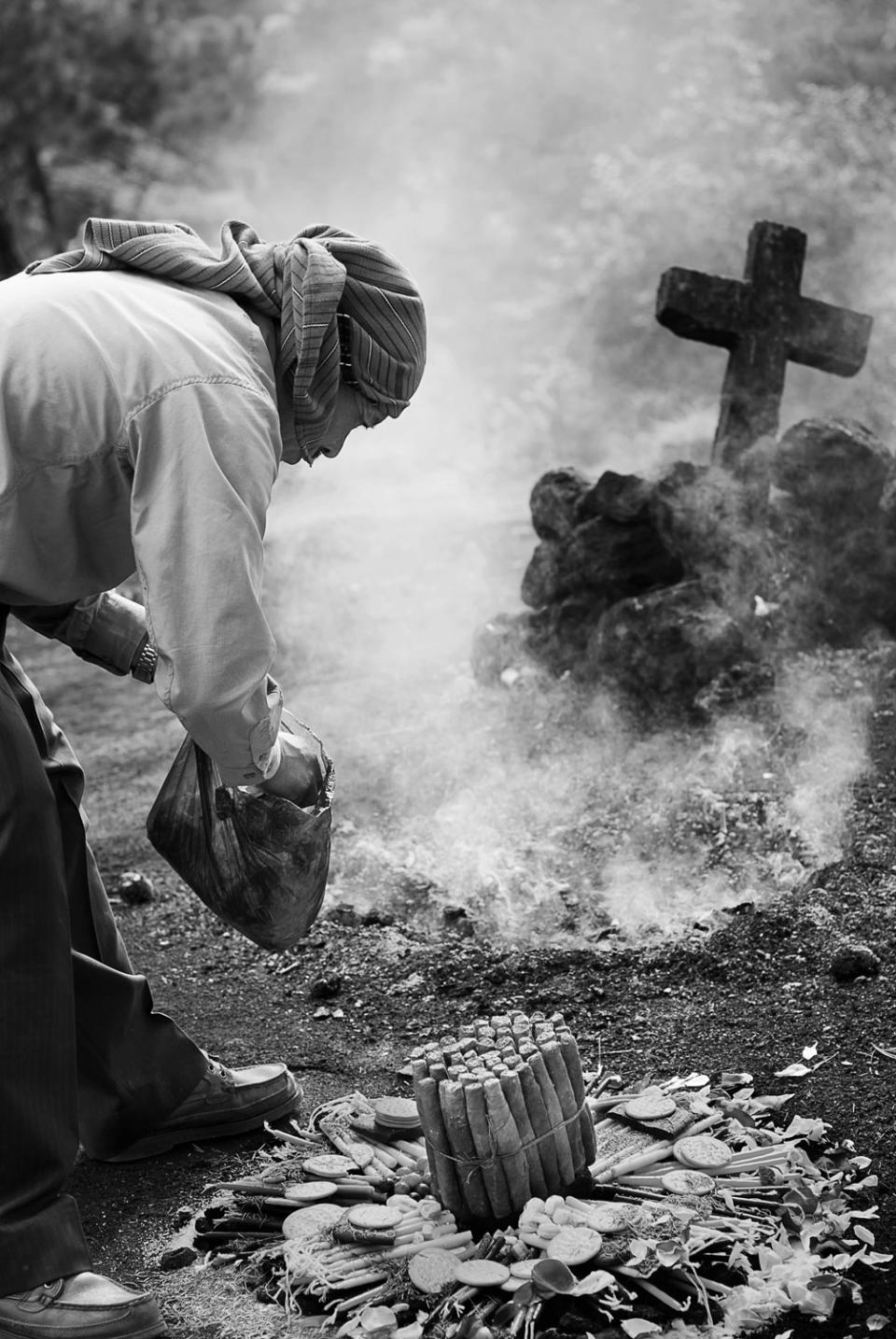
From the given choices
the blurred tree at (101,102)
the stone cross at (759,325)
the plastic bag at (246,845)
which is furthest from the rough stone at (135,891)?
the blurred tree at (101,102)

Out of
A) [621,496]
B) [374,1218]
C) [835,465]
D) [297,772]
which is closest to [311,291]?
[297,772]

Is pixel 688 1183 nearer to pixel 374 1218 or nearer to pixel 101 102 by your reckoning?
pixel 374 1218

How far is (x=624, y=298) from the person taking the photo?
40.6 ft

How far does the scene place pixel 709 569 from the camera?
5.40 m

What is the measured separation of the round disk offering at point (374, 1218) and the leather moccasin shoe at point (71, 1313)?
0.46 m

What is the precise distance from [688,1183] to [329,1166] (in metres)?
0.81

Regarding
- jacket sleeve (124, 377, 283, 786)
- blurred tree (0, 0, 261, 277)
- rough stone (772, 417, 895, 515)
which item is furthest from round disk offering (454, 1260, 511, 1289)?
blurred tree (0, 0, 261, 277)

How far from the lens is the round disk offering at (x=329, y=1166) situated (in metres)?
2.90

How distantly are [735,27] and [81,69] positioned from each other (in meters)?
7.36

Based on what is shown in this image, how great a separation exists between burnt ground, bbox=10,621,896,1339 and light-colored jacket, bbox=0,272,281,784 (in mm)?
1302

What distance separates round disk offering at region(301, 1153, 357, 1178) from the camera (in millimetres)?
2898

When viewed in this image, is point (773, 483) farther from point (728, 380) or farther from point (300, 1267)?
point (300, 1267)

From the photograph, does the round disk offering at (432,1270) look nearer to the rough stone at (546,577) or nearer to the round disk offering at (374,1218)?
the round disk offering at (374,1218)

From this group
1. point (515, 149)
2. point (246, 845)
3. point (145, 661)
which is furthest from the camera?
point (515, 149)
